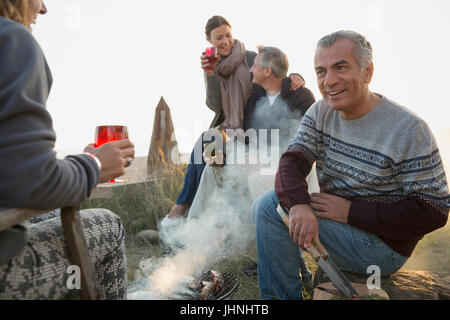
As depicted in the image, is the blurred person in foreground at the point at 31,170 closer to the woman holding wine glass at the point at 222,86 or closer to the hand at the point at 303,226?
the hand at the point at 303,226

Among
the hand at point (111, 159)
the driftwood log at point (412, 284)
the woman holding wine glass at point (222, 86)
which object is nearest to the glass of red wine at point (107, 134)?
the hand at point (111, 159)

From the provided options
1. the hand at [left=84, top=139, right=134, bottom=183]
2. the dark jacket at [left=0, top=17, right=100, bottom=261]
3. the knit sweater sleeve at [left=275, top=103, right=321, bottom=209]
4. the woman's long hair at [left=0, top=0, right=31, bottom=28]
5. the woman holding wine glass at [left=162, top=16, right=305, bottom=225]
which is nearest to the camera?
the dark jacket at [left=0, top=17, right=100, bottom=261]

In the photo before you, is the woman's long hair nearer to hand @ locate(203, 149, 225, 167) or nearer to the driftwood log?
the driftwood log

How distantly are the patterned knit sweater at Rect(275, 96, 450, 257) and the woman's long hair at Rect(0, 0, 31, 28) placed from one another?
1.62 metres

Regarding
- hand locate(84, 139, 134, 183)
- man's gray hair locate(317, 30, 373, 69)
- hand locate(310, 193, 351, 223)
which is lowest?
hand locate(310, 193, 351, 223)

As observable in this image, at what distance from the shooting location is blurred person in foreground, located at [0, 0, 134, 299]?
42.5 inches

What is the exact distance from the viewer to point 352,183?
209 centimetres

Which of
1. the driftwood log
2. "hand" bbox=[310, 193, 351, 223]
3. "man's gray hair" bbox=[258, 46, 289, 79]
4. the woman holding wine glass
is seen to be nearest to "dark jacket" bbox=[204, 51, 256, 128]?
the woman holding wine glass

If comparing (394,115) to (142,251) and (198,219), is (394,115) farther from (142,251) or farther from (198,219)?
(142,251)

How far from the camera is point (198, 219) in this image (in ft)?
12.5
